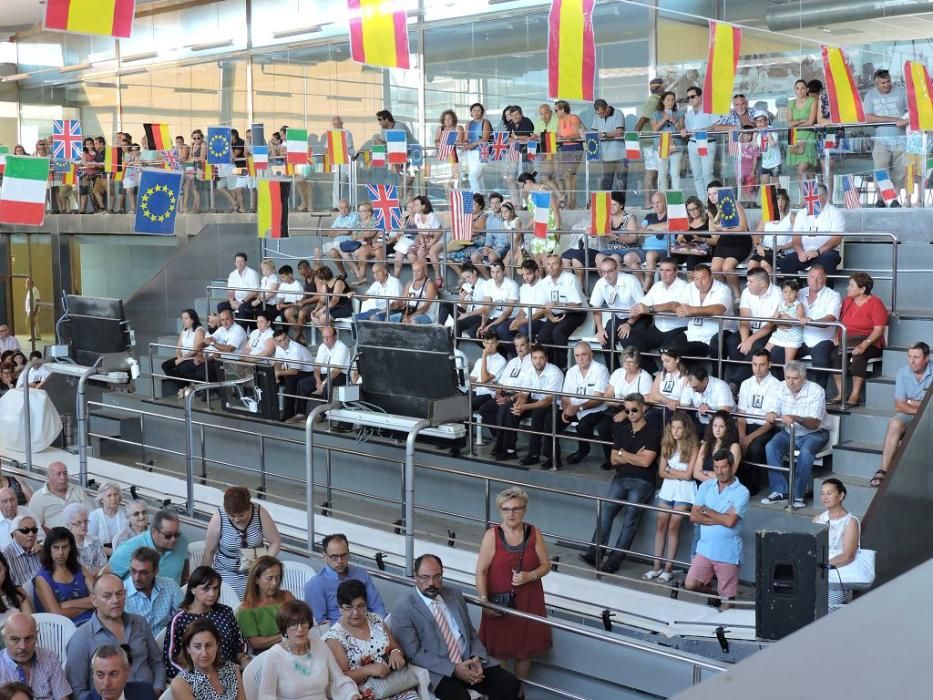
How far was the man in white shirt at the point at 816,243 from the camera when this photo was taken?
12.2m

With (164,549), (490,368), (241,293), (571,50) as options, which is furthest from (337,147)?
(164,549)

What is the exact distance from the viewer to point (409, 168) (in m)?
18.7

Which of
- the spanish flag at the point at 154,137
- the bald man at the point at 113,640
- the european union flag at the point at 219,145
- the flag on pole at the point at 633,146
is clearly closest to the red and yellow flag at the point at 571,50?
the bald man at the point at 113,640

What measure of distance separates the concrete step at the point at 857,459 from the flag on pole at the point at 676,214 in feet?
12.4

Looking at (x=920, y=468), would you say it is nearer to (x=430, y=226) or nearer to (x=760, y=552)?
(x=760, y=552)

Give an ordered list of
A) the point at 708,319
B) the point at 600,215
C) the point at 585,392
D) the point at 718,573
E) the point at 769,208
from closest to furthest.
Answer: the point at 718,573 < the point at 585,392 < the point at 708,319 < the point at 769,208 < the point at 600,215

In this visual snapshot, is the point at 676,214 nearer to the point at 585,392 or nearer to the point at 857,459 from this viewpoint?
the point at 585,392

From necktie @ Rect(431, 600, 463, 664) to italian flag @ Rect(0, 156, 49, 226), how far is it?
577 cm

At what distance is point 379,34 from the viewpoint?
27.1ft

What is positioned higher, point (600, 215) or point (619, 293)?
point (600, 215)

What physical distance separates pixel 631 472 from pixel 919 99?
17.7ft

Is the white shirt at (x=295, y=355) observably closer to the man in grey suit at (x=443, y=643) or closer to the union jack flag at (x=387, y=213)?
the union jack flag at (x=387, y=213)

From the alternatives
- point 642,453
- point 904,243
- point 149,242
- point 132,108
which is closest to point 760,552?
point 642,453

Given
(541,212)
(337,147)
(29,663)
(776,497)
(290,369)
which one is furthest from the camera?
(337,147)
